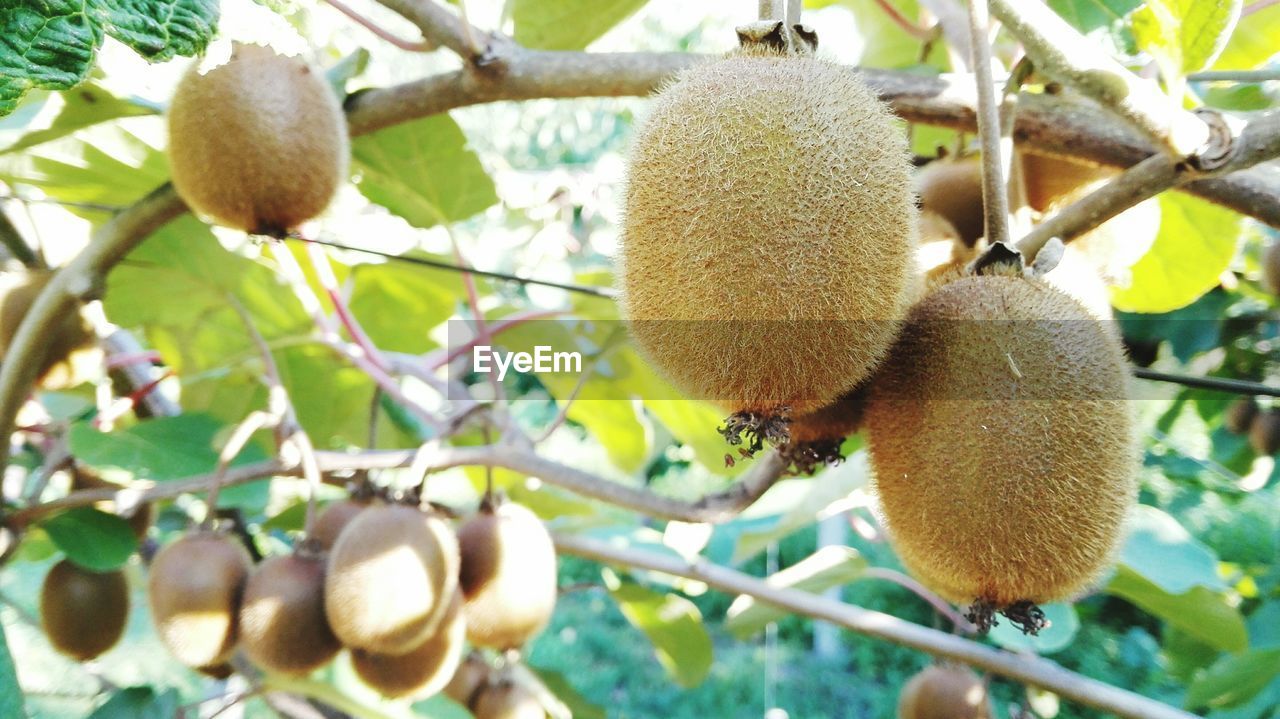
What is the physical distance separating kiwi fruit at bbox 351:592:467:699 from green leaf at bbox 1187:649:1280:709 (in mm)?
1078

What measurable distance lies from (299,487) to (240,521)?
2.94ft

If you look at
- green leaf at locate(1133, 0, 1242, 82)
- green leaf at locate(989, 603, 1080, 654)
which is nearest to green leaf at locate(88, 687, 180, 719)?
green leaf at locate(989, 603, 1080, 654)

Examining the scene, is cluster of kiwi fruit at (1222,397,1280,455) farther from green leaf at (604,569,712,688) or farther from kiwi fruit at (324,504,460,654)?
kiwi fruit at (324,504,460,654)

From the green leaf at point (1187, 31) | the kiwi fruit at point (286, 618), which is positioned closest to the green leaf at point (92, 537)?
the kiwi fruit at point (286, 618)

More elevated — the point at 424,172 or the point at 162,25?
the point at 162,25

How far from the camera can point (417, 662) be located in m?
0.97

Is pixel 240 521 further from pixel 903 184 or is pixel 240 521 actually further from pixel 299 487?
pixel 903 184

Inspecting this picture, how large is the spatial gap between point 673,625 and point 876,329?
1.22 m

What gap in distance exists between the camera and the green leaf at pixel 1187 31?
550 millimetres

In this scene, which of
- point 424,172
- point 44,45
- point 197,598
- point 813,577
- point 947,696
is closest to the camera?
point 44,45

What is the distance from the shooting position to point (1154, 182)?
55cm

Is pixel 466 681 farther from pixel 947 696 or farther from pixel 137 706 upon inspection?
pixel 947 696

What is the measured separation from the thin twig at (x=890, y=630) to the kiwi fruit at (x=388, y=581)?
1.17 ft

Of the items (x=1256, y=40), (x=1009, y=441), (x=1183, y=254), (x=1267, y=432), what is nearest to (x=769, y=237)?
(x=1009, y=441)
